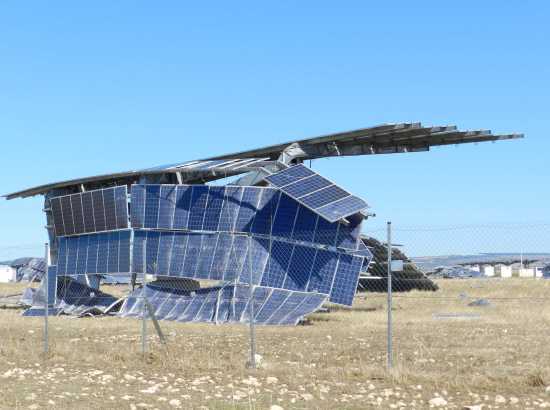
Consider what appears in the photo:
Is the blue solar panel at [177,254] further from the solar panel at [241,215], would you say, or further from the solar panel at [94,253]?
the solar panel at [94,253]

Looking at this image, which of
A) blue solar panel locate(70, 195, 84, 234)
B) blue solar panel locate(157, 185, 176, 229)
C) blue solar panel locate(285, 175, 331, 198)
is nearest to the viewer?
blue solar panel locate(285, 175, 331, 198)

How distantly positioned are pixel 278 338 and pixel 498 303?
16.9 m

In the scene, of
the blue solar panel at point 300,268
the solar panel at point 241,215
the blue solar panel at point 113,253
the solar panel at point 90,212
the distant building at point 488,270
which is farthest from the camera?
the distant building at point 488,270

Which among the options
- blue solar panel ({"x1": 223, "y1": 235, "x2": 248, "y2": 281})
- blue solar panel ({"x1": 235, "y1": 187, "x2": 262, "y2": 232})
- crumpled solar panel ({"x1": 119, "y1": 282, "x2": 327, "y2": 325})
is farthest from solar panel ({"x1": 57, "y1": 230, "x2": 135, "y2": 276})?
blue solar panel ({"x1": 235, "y1": 187, "x2": 262, "y2": 232})

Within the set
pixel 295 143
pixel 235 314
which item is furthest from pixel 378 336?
pixel 295 143

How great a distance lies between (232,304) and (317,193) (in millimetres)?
4690

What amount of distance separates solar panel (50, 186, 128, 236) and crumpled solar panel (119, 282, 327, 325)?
3.48 meters

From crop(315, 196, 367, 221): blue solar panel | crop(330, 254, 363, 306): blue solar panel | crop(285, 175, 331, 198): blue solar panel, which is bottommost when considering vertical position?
crop(330, 254, 363, 306): blue solar panel

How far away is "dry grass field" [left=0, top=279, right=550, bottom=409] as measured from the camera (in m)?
11.2

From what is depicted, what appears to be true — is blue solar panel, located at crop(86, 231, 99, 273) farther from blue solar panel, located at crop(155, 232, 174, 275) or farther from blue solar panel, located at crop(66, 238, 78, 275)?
blue solar panel, located at crop(155, 232, 174, 275)

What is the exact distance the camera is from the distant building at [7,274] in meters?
95.0

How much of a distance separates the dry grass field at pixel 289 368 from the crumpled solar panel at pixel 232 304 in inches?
56.1

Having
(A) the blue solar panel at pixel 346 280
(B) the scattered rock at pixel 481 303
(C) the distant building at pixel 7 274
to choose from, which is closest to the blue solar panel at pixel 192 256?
(A) the blue solar panel at pixel 346 280

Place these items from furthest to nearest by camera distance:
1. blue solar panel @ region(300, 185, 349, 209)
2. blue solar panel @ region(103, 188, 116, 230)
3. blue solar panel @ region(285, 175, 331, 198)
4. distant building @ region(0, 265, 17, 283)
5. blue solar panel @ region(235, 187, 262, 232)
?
distant building @ region(0, 265, 17, 283)
blue solar panel @ region(103, 188, 116, 230)
blue solar panel @ region(235, 187, 262, 232)
blue solar panel @ region(285, 175, 331, 198)
blue solar panel @ region(300, 185, 349, 209)
